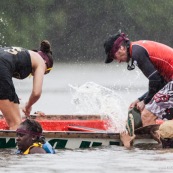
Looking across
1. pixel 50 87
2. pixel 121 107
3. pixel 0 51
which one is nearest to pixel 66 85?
pixel 50 87

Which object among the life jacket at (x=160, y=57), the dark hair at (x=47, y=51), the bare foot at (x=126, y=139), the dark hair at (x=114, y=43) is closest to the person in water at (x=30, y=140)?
the bare foot at (x=126, y=139)

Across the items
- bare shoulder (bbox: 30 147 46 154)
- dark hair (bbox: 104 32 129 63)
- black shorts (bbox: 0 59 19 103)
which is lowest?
bare shoulder (bbox: 30 147 46 154)

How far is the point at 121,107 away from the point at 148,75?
Answer: 2.56m

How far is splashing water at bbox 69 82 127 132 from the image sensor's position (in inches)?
523

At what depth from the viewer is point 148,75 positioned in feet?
38.1

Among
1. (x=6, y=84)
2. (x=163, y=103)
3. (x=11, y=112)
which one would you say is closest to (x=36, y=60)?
(x=6, y=84)

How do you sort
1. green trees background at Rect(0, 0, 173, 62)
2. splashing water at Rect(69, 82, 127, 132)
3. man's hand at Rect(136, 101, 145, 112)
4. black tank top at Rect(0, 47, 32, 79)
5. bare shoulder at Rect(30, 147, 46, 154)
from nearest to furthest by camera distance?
bare shoulder at Rect(30, 147, 46, 154), black tank top at Rect(0, 47, 32, 79), man's hand at Rect(136, 101, 145, 112), splashing water at Rect(69, 82, 127, 132), green trees background at Rect(0, 0, 173, 62)

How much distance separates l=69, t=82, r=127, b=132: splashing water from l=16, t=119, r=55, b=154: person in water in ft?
8.38

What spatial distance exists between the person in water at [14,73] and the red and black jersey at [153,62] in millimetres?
1167

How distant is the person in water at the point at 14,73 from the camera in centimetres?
1170

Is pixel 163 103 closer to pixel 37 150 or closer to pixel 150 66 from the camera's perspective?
pixel 150 66

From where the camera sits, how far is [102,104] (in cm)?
1441

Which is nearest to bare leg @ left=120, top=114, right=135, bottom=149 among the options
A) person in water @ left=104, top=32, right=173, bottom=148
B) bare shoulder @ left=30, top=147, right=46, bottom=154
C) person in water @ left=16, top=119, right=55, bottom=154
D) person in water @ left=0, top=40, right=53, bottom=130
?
person in water @ left=104, top=32, right=173, bottom=148

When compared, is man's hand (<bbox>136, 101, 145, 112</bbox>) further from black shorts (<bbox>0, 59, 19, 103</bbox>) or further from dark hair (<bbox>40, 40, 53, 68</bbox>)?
black shorts (<bbox>0, 59, 19, 103</bbox>)
